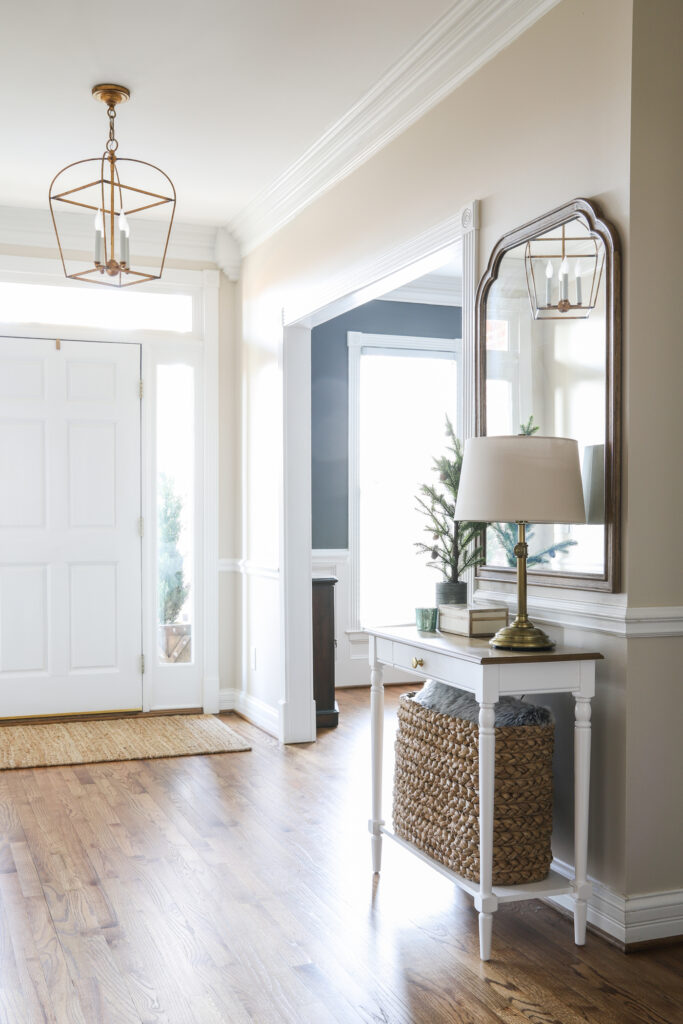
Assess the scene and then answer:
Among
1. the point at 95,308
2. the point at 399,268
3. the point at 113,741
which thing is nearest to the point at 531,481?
→ the point at 399,268

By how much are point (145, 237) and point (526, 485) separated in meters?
4.00

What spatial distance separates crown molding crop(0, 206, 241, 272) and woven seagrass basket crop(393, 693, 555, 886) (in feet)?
12.7

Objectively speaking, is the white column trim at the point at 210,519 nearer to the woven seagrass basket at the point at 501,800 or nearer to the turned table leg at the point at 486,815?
the woven seagrass basket at the point at 501,800

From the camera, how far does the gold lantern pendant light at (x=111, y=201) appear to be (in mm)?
3592

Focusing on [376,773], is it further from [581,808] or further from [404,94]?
[404,94]

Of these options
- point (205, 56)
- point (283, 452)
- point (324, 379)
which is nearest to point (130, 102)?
point (205, 56)

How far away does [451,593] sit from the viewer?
3.20m

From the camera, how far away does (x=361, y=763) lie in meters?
4.68

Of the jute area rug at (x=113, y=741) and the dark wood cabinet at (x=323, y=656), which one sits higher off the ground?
the dark wood cabinet at (x=323, y=656)

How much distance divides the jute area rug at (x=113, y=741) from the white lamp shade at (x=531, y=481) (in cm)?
279

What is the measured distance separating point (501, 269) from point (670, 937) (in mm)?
2054

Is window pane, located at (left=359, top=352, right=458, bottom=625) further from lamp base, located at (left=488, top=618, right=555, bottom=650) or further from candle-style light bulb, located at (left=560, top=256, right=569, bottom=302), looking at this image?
lamp base, located at (left=488, top=618, right=555, bottom=650)

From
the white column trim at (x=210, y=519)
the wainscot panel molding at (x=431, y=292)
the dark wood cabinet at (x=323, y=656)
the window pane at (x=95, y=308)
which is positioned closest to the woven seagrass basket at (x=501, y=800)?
the dark wood cabinet at (x=323, y=656)

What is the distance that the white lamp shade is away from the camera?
2.60 metres
